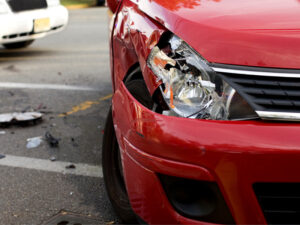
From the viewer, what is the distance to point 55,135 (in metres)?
4.23

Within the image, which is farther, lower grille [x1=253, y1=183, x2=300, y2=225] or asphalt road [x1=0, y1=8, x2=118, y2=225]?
asphalt road [x1=0, y1=8, x2=118, y2=225]

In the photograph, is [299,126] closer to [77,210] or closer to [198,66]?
[198,66]

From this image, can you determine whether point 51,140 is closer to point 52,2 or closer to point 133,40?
point 133,40

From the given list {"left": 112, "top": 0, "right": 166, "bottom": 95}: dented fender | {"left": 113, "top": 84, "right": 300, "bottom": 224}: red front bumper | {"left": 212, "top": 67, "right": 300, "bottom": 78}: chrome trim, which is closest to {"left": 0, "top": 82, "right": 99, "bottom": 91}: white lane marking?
{"left": 112, "top": 0, "right": 166, "bottom": 95}: dented fender

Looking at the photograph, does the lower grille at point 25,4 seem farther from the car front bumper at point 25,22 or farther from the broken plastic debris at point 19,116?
the broken plastic debris at point 19,116

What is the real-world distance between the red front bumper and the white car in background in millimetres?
5409

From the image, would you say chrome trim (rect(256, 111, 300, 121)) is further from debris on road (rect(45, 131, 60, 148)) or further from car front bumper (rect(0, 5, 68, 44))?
car front bumper (rect(0, 5, 68, 44))

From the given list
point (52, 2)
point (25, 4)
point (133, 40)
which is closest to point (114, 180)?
point (133, 40)

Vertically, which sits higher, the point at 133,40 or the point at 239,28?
the point at 239,28

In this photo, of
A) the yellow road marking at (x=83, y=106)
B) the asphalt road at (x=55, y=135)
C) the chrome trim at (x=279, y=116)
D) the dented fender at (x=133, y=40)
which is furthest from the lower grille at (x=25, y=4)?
the chrome trim at (x=279, y=116)

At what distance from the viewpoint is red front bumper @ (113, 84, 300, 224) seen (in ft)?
6.07

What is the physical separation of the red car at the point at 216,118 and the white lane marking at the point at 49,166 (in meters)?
1.25

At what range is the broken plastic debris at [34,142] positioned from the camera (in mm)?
3984

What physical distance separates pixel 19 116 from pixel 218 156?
309cm
